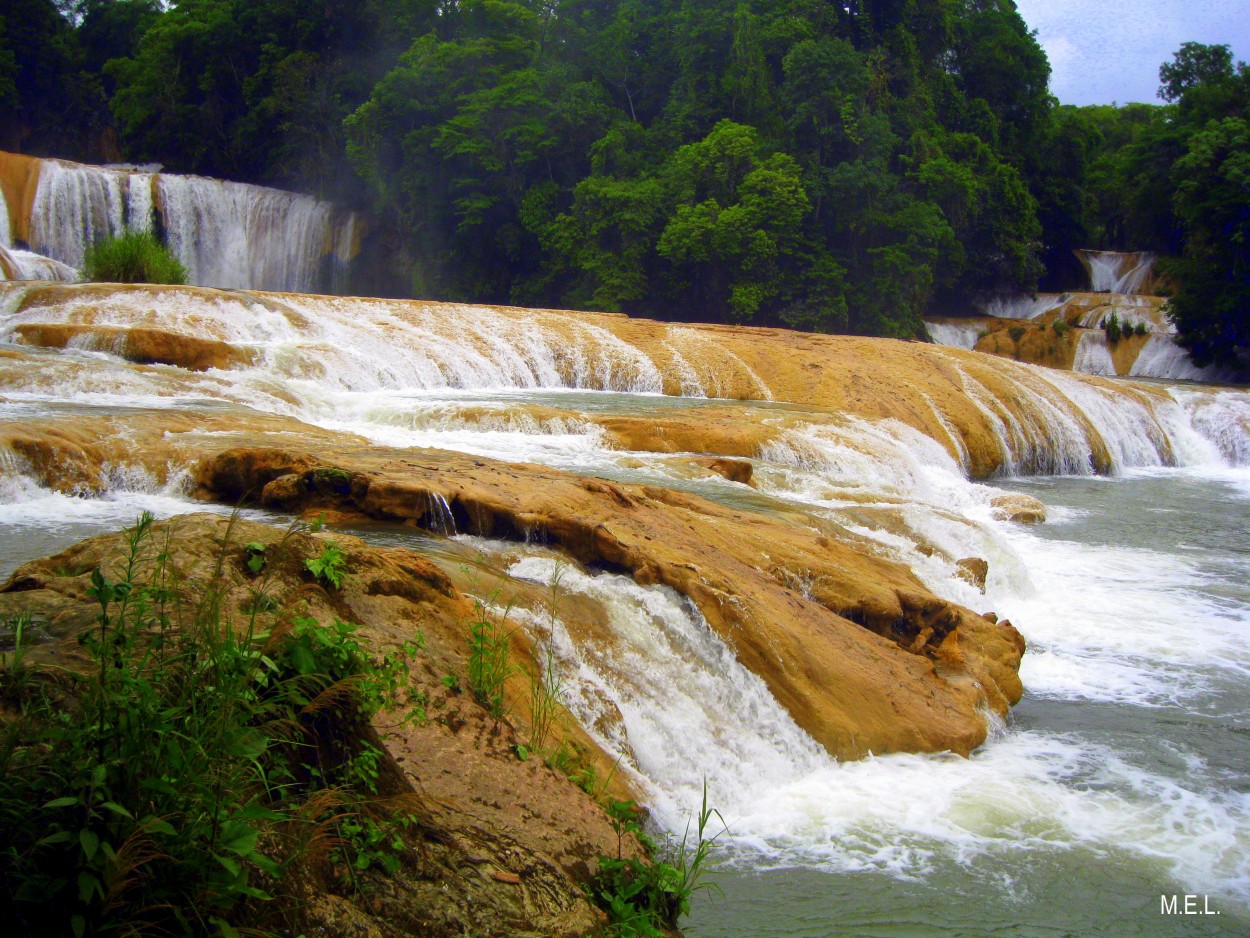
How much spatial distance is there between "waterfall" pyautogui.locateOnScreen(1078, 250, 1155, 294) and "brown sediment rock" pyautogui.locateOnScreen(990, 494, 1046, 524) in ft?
80.6

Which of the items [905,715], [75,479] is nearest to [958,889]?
[905,715]

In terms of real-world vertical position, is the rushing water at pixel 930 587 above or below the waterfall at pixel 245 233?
below

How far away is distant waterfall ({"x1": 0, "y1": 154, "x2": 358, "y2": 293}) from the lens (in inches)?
939

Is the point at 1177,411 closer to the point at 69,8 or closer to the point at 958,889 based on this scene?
the point at 958,889

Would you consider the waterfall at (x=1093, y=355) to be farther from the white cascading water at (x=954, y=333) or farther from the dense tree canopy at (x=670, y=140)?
the white cascading water at (x=954, y=333)

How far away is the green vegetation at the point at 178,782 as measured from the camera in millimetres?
2326

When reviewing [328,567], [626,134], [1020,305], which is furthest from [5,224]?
[1020,305]

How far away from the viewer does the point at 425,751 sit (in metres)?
3.52

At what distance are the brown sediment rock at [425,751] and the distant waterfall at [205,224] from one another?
17.4 meters

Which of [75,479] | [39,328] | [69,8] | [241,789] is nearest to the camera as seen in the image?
[241,789]

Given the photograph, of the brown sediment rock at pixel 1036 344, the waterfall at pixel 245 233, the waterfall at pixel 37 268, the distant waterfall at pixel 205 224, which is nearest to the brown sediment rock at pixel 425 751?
the waterfall at pixel 37 268

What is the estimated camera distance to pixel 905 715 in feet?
20.5

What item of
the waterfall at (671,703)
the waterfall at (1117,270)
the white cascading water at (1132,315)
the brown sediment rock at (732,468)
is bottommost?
the waterfall at (671,703)

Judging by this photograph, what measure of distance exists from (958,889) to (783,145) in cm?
2801
